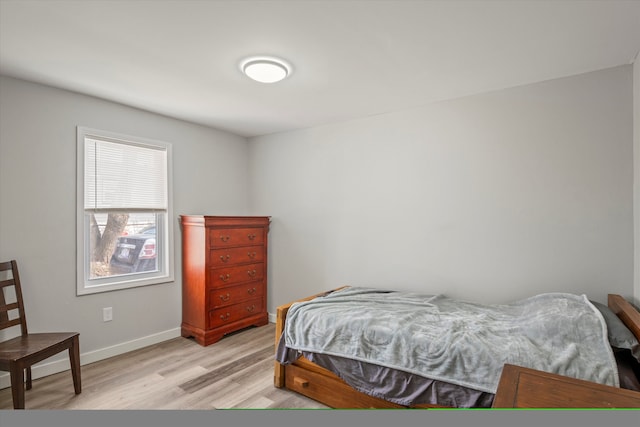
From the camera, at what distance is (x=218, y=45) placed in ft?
6.70

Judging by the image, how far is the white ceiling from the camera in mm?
1713

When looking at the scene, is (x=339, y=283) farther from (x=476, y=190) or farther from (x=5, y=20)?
(x=5, y=20)

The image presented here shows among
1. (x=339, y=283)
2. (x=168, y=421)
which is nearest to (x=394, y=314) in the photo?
(x=339, y=283)

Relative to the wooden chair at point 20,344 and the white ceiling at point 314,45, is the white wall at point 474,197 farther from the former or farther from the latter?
the wooden chair at point 20,344

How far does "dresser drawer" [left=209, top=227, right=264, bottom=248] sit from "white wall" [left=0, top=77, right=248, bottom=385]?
506mm

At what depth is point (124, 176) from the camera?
3205mm

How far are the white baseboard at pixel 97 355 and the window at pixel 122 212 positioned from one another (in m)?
0.52

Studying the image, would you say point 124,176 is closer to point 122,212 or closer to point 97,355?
point 122,212

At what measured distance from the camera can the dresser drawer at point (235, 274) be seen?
11.3 ft

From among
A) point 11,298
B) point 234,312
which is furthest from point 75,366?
point 234,312

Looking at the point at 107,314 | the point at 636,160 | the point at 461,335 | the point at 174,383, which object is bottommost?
Answer: the point at 174,383

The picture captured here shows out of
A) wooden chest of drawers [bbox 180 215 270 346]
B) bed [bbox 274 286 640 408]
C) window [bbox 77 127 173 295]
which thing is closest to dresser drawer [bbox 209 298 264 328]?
wooden chest of drawers [bbox 180 215 270 346]

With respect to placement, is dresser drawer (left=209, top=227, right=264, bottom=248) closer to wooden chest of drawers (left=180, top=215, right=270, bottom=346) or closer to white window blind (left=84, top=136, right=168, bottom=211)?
wooden chest of drawers (left=180, top=215, right=270, bottom=346)

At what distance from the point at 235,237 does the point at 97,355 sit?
1554 millimetres
